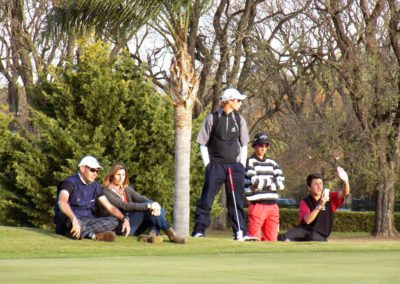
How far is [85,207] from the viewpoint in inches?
507

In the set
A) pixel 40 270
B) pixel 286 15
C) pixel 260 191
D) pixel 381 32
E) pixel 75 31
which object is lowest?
pixel 40 270

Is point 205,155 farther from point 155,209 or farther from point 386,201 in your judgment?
point 386,201

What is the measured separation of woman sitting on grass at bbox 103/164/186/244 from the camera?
12.5 metres

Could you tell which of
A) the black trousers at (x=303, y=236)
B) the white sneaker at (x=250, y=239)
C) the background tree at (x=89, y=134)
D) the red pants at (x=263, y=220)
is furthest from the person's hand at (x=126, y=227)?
the background tree at (x=89, y=134)

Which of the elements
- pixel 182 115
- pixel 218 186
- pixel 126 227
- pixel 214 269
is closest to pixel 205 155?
pixel 218 186

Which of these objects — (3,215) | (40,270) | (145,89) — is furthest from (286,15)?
(40,270)

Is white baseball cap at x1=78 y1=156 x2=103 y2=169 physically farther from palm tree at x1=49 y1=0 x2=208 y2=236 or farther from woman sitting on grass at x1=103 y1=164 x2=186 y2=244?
palm tree at x1=49 y1=0 x2=208 y2=236

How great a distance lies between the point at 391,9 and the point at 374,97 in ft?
8.48

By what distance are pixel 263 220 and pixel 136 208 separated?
7.15 ft

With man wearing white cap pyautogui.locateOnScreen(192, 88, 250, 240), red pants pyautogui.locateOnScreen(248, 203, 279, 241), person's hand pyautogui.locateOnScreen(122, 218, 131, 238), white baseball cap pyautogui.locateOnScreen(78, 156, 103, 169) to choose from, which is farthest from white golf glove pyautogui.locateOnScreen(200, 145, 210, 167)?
white baseball cap pyautogui.locateOnScreen(78, 156, 103, 169)

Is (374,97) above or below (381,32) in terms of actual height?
below

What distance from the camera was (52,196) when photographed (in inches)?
941

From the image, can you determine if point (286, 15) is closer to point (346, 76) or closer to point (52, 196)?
point (346, 76)

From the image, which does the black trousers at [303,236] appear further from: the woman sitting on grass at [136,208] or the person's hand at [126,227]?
the person's hand at [126,227]
